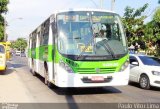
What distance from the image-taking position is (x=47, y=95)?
1243cm

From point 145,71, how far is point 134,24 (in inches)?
549

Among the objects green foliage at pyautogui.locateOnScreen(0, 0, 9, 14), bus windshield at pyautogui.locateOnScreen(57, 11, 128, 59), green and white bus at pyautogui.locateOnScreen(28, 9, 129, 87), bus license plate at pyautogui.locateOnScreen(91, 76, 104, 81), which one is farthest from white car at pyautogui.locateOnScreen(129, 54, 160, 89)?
green foliage at pyautogui.locateOnScreen(0, 0, 9, 14)

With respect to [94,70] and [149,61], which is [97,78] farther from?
[149,61]

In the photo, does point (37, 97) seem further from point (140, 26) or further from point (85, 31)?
point (140, 26)

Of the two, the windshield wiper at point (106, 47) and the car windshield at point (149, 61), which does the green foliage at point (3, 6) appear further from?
the windshield wiper at point (106, 47)

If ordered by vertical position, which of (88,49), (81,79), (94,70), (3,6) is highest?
(3,6)

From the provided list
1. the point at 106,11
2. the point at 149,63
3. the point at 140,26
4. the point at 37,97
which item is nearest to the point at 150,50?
the point at 140,26

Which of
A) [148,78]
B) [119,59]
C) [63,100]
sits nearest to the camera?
[63,100]

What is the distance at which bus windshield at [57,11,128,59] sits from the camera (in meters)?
12.0

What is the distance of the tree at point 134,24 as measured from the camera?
28.4 metres

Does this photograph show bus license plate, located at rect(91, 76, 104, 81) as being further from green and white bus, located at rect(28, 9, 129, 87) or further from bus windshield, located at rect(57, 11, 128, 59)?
bus windshield, located at rect(57, 11, 128, 59)

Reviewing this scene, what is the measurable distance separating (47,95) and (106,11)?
3.76 meters

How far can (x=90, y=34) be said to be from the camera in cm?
1224

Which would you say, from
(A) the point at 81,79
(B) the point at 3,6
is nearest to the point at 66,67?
(A) the point at 81,79
